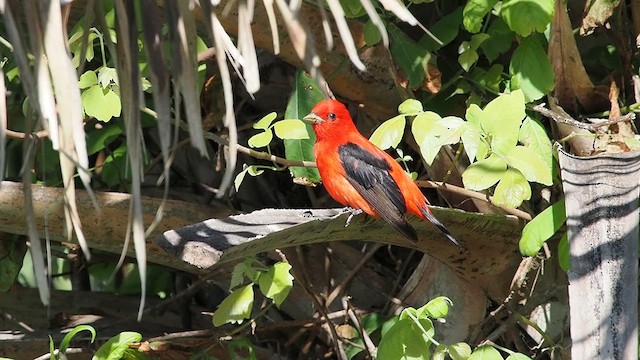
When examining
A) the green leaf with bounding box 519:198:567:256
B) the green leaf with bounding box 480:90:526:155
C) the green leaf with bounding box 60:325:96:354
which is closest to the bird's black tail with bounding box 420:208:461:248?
the green leaf with bounding box 519:198:567:256

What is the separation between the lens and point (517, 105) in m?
2.91

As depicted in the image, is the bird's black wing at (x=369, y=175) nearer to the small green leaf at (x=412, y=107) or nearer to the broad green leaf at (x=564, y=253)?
the small green leaf at (x=412, y=107)

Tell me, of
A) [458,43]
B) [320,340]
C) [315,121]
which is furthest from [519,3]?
[320,340]

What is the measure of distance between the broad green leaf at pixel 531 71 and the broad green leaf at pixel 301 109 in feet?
2.61

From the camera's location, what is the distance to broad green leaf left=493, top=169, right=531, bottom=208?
292 cm

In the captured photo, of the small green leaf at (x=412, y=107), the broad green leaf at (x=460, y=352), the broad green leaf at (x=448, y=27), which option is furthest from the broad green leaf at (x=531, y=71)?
the broad green leaf at (x=460, y=352)

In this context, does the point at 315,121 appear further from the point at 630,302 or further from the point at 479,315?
the point at 630,302

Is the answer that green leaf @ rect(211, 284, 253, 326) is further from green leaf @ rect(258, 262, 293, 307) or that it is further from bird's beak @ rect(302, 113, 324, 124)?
bird's beak @ rect(302, 113, 324, 124)

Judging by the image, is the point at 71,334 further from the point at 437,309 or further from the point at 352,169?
the point at 352,169

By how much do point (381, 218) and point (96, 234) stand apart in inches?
41.7

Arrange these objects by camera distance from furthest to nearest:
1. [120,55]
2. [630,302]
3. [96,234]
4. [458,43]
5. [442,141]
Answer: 1. [458,43]
2. [96,234]
3. [442,141]
4. [630,302]
5. [120,55]

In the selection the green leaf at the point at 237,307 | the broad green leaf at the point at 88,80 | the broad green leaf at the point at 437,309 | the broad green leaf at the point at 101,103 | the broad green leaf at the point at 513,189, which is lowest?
the green leaf at the point at 237,307

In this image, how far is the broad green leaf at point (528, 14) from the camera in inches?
123

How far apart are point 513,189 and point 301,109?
1.28 metres
